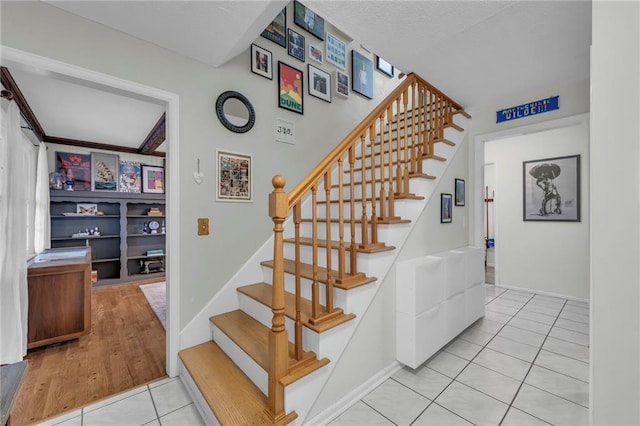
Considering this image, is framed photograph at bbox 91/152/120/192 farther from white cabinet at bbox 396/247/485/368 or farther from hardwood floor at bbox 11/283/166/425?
white cabinet at bbox 396/247/485/368

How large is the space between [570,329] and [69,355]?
4.82m

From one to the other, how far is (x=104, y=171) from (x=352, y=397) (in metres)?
5.53

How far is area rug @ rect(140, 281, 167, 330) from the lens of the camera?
328cm

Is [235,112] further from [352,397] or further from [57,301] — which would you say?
[57,301]

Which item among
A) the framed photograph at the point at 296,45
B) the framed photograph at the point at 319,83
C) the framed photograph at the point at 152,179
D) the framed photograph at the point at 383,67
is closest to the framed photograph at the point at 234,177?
the framed photograph at the point at 319,83

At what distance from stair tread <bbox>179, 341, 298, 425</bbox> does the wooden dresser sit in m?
1.45

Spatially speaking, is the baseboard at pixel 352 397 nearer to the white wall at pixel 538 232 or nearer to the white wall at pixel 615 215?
the white wall at pixel 615 215

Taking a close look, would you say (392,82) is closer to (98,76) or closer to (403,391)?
(98,76)

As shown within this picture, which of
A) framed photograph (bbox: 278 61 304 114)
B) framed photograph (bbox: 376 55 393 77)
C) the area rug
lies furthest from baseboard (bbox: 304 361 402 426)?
framed photograph (bbox: 376 55 393 77)

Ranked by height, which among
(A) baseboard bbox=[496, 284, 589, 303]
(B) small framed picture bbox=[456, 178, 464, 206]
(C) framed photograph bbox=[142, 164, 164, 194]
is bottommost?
(A) baseboard bbox=[496, 284, 589, 303]

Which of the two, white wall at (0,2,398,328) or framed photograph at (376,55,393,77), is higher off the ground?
framed photograph at (376,55,393,77)

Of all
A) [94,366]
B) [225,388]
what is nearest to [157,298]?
[94,366]

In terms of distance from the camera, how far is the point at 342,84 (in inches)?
130

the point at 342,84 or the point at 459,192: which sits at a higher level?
the point at 342,84
